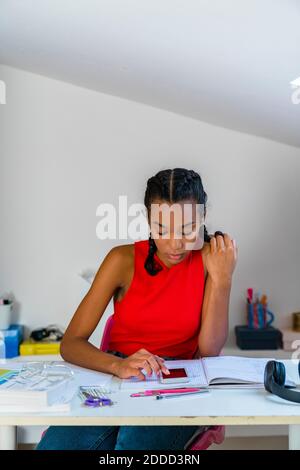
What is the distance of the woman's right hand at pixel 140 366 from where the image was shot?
1.53 meters

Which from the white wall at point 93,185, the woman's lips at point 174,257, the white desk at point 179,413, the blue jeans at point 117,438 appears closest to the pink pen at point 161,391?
the white desk at point 179,413

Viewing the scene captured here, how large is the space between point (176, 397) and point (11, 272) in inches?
80.8

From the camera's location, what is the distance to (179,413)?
4.31 feet

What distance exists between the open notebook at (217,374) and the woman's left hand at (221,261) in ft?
0.79

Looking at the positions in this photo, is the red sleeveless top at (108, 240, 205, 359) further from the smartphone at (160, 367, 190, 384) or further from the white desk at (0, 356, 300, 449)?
the white desk at (0, 356, 300, 449)

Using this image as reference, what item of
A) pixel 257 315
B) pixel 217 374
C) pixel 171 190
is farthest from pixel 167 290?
pixel 257 315

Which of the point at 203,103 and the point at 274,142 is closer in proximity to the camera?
the point at 203,103

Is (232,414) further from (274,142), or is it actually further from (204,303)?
(274,142)

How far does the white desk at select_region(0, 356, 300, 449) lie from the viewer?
1292 mm

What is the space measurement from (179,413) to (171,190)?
0.72 m

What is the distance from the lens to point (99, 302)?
1.83 metres

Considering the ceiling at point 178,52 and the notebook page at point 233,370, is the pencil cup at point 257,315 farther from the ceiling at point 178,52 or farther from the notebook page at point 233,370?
the notebook page at point 233,370

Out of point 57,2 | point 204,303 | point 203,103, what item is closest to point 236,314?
point 203,103

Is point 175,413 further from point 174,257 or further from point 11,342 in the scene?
point 11,342
